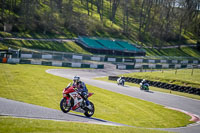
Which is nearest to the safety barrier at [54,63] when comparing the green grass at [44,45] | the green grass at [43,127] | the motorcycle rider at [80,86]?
the green grass at [44,45]

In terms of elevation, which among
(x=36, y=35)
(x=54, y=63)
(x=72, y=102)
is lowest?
(x=72, y=102)

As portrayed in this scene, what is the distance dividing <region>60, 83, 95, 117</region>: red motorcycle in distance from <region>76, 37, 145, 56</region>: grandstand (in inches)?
1770

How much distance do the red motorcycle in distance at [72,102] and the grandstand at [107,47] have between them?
4497 cm

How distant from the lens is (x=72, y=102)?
1361 cm

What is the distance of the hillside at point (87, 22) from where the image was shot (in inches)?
2344

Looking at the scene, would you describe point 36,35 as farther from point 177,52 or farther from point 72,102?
point 72,102

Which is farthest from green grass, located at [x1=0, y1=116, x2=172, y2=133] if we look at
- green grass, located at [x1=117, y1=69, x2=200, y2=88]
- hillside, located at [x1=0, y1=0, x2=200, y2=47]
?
hillside, located at [x1=0, y1=0, x2=200, y2=47]

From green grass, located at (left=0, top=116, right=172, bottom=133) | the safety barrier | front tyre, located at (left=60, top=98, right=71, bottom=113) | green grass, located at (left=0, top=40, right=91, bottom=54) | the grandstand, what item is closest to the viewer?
green grass, located at (left=0, top=116, right=172, bottom=133)

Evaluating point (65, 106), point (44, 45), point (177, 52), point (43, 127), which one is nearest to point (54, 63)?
point (44, 45)

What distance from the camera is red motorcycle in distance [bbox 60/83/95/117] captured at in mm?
13398

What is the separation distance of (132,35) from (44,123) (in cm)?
6988

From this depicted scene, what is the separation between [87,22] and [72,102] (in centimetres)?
6131

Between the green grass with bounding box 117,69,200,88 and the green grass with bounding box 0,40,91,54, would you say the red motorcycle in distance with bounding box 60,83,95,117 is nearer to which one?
the green grass with bounding box 117,69,200,88

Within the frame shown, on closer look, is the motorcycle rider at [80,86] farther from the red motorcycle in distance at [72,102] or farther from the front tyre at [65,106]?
the front tyre at [65,106]
